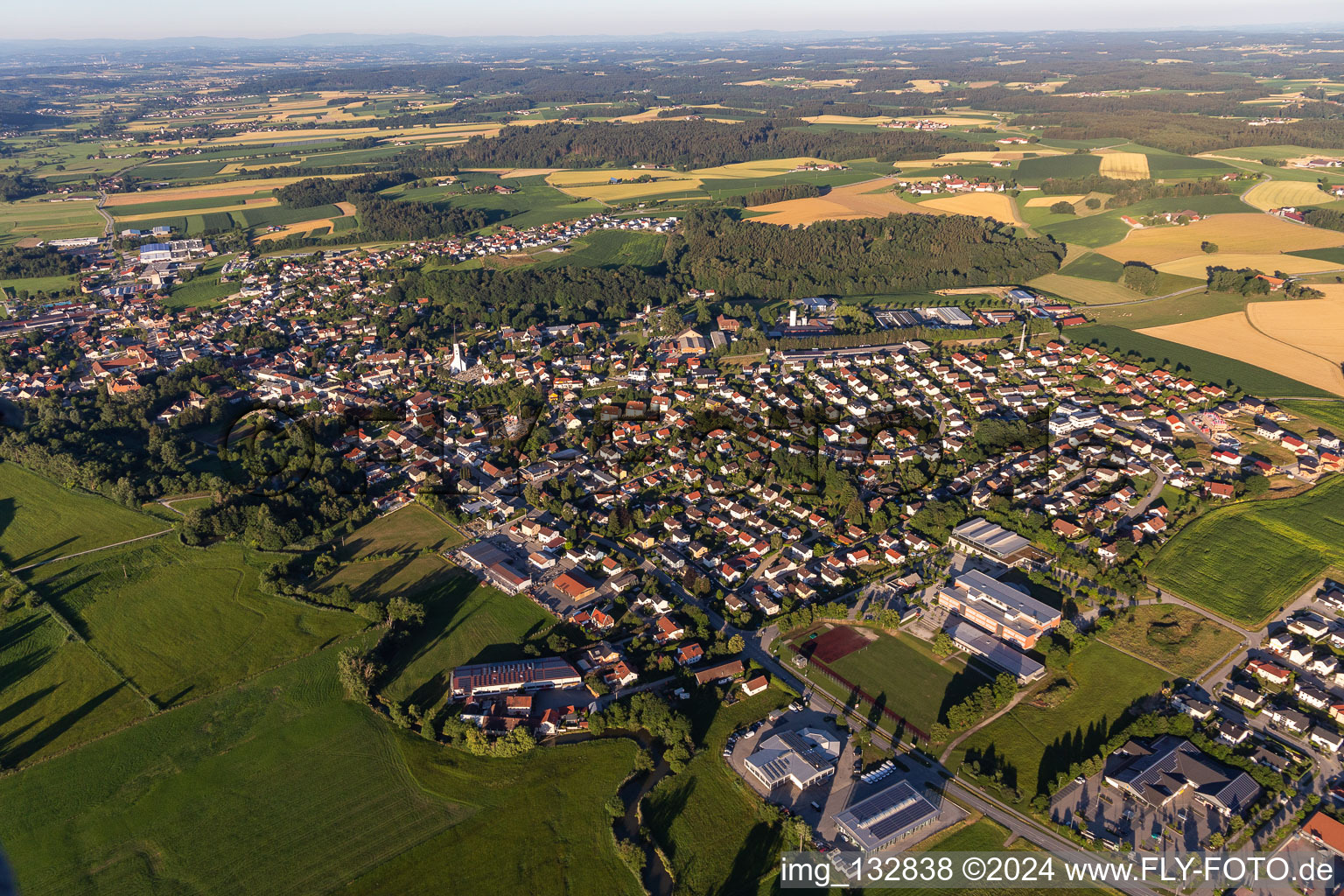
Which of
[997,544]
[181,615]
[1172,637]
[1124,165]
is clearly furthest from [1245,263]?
[181,615]

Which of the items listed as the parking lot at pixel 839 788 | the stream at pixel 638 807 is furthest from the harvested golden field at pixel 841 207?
the stream at pixel 638 807

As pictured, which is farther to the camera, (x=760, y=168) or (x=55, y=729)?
(x=760, y=168)

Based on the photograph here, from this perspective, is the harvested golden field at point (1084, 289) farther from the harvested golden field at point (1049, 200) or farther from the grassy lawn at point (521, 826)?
the grassy lawn at point (521, 826)

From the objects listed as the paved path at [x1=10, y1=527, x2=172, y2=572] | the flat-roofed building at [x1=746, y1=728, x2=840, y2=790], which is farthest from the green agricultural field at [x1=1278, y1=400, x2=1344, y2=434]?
the paved path at [x1=10, y1=527, x2=172, y2=572]

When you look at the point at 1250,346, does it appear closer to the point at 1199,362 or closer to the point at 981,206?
the point at 1199,362

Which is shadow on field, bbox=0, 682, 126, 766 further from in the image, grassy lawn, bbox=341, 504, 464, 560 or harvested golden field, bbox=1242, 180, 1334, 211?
harvested golden field, bbox=1242, 180, 1334, 211

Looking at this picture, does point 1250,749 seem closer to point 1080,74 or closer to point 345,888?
point 345,888

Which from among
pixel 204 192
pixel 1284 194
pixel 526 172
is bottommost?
pixel 1284 194
